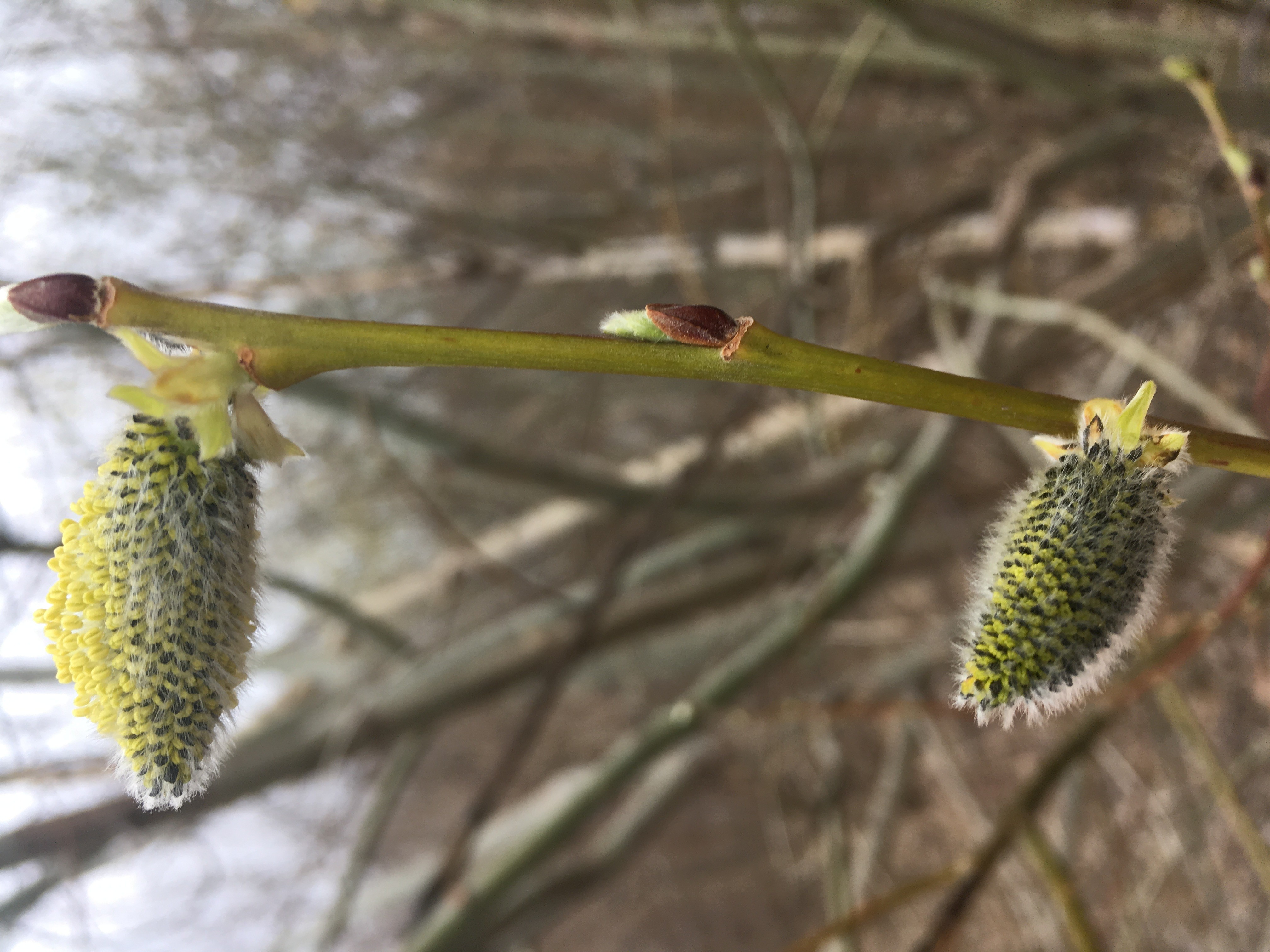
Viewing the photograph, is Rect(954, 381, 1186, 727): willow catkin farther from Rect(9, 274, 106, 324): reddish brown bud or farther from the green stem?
Rect(9, 274, 106, 324): reddish brown bud

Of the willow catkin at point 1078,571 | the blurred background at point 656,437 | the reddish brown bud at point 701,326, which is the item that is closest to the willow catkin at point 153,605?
the reddish brown bud at point 701,326

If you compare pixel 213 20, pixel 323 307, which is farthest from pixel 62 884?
pixel 213 20

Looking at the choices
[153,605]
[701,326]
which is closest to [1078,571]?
[701,326]

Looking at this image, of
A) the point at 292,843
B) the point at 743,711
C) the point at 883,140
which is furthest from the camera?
the point at 883,140

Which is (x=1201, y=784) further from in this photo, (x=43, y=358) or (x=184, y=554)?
(x=43, y=358)

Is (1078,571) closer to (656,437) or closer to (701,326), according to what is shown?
(701,326)

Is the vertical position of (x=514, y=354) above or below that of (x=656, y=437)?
below
